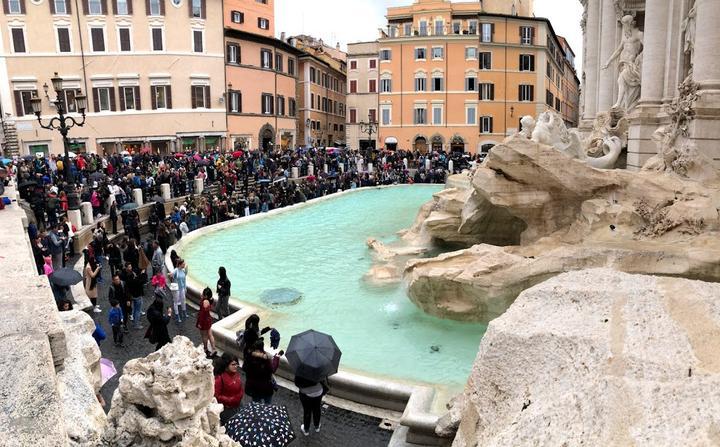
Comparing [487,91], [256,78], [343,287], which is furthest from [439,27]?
[343,287]

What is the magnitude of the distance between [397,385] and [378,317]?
10.3 ft

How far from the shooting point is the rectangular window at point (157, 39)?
126 feet

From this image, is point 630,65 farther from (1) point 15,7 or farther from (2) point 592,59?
(1) point 15,7

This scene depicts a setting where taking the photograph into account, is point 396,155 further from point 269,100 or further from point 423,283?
point 423,283

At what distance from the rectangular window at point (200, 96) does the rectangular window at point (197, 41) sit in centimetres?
244

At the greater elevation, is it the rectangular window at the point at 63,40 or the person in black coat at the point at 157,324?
the rectangular window at the point at 63,40

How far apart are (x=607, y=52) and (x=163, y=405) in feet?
71.2

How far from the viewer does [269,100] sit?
45531mm

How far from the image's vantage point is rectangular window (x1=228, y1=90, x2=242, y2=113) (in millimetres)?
41906

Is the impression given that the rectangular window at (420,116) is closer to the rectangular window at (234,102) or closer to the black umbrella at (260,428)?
the rectangular window at (234,102)

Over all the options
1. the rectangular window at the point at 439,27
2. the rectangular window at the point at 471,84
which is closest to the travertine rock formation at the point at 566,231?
the rectangular window at the point at 471,84

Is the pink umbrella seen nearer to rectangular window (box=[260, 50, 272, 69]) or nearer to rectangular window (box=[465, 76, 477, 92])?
rectangular window (box=[260, 50, 272, 69])

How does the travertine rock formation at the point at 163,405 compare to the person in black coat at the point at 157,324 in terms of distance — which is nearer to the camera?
the travertine rock formation at the point at 163,405

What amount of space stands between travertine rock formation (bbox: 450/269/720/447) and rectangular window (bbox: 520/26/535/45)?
159ft
